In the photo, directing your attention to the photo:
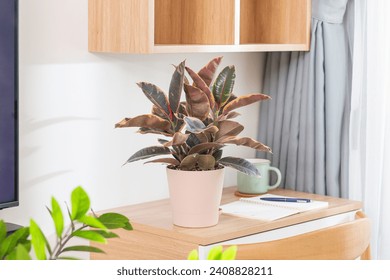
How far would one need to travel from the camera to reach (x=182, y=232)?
191cm

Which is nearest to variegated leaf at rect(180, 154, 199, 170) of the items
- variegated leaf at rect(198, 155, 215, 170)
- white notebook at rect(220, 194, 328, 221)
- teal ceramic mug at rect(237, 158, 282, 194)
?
variegated leaf at rect(198, 155, 215, 170)

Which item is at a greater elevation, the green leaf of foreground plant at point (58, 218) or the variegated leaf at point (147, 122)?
the variegated leaf at point (147, 122)

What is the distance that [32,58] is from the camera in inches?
77.9

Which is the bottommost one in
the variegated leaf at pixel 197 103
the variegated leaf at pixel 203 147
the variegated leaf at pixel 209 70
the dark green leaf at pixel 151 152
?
the dark green leaf at pixel 151 152

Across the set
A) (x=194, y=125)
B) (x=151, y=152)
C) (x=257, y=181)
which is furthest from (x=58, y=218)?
(x=257, y=181)

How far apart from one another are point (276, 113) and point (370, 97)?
358mm

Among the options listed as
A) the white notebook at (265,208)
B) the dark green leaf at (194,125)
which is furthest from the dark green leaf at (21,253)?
the white notebook at (265,208)

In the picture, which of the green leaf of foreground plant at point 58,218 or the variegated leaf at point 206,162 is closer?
the green leaf of foreground plant at point 58,218

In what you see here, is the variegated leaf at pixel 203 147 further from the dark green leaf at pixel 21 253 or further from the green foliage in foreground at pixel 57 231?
the dark green leaf at pixel 21 253

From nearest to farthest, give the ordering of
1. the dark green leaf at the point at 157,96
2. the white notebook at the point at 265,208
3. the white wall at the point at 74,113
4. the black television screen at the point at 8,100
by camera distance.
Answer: the black television screen at the point at 8,100
the dark green leaf at the point at 157,96
the white wall at the point at 74,113
the white notebook at the point at 265,208

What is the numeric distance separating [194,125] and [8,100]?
457 millimetres

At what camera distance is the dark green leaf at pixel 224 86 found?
192 cm

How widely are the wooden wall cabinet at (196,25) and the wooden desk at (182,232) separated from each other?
1.59ft
